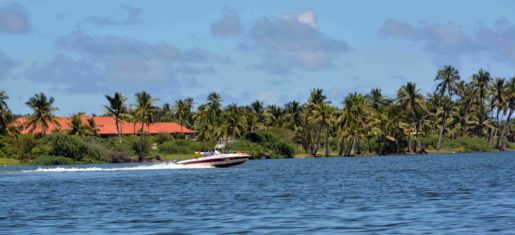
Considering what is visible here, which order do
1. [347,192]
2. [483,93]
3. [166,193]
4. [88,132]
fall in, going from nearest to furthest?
[347,192]
[166,193]
[88,132]
[483,93]

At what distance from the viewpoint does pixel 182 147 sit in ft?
499

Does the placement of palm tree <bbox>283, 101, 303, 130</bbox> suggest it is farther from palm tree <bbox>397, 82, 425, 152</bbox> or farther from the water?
the water

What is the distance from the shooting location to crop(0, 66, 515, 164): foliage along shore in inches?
5428

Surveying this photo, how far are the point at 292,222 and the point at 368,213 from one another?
161 inches

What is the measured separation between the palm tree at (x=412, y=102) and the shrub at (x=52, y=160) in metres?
72.9

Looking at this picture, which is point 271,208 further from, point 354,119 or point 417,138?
point 417,138

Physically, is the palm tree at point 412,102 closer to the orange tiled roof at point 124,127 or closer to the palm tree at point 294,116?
the palm tree at point 294,116

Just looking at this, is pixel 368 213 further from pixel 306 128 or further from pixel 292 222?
pixel 306 128

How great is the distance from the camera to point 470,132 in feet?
647

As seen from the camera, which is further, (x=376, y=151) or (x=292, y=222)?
(x=376, y=151)

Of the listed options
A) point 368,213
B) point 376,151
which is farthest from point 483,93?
point 368,213

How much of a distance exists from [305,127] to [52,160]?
56796 millimetres

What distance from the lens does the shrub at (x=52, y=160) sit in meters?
127

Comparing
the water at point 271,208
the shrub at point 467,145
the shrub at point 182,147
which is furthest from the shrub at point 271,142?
the water at point 271,208
